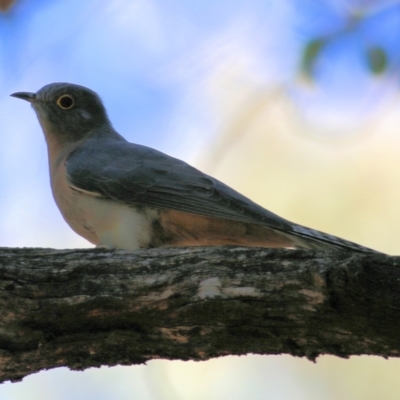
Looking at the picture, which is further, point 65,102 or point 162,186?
point 65,102

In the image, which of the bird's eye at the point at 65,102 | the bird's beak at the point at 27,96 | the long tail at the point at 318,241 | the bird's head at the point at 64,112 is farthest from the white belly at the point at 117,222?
the bird's beak at the point at 27,96

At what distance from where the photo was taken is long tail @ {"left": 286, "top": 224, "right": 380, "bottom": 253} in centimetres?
536

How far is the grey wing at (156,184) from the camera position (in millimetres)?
5996

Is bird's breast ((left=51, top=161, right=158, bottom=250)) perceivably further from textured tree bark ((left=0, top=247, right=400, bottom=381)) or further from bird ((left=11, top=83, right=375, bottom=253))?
textured tree bark ((left=0, top=247, right=400, bottom=381))

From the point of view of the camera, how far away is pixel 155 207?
20.6 feet

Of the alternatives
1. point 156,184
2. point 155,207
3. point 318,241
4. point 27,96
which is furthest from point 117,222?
point 27,96

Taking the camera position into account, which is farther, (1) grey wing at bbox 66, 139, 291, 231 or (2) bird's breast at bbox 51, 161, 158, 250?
(2) bird's breast at bbox 51, 161, 158, 250

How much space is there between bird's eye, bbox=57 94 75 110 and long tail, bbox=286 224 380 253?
368cm

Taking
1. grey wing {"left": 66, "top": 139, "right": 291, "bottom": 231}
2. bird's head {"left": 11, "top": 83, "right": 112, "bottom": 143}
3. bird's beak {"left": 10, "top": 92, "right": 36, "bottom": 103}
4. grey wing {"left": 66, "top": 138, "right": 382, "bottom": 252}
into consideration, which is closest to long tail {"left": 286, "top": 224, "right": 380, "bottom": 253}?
grey wing {"left": 66, "top": 138, "right": 382, "bottom": 252}

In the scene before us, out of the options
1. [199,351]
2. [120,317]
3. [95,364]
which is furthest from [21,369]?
[199,351]

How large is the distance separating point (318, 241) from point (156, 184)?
1738 millimetres

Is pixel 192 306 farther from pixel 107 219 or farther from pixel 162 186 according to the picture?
pixel 162 186

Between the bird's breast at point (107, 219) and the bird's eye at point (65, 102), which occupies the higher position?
the bird's eye at point (65, 102)

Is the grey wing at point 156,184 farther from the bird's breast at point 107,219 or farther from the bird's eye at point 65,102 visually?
the bird's eye at point 65,102
